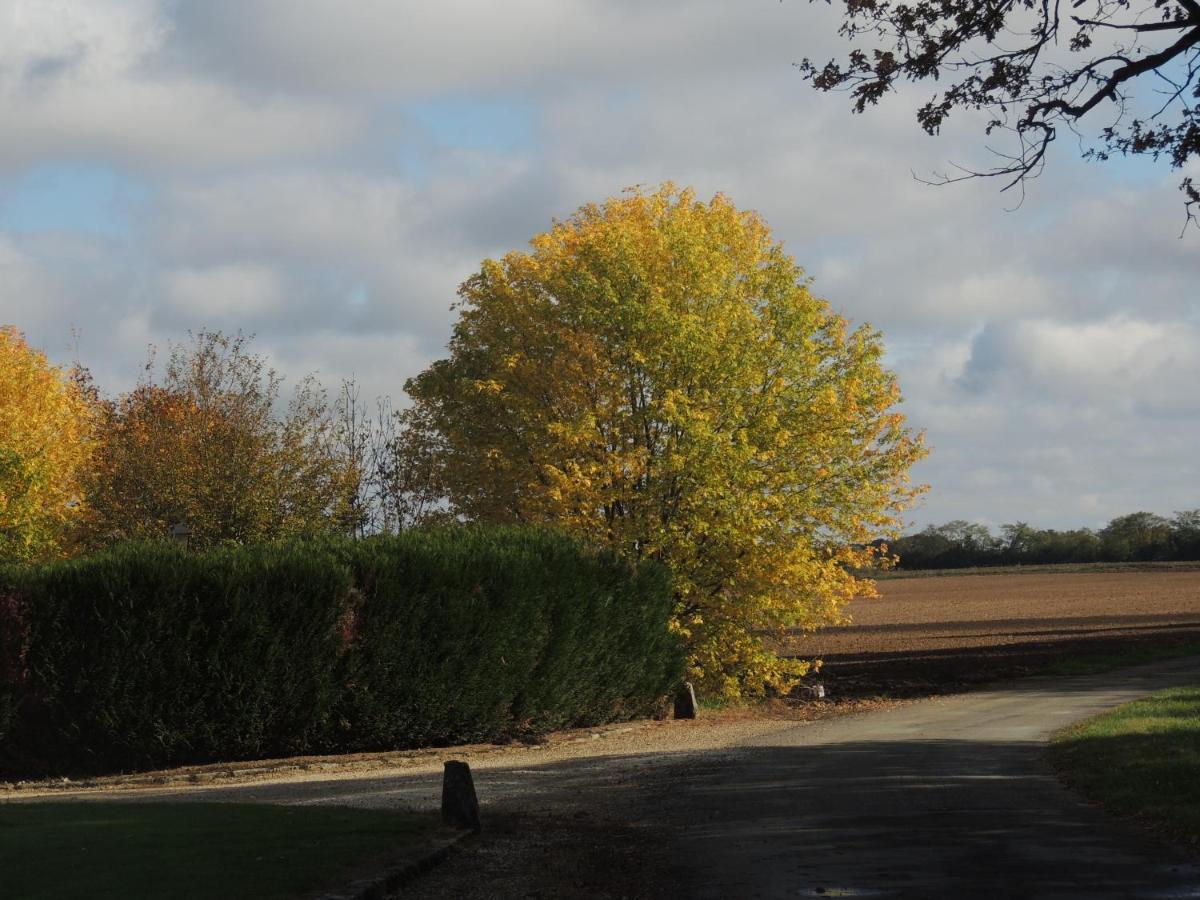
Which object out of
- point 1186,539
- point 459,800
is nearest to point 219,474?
point 459,800

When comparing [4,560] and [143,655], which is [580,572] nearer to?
[143,655]

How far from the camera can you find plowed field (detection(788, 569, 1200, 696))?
36097mm

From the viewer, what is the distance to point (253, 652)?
21.3 metres

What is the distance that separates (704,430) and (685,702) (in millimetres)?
6091

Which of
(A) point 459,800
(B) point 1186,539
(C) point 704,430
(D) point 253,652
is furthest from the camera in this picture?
(B) point 1186,539

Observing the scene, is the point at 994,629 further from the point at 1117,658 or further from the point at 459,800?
the point at 459,800

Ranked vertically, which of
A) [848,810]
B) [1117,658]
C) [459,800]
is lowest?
[1117,658]

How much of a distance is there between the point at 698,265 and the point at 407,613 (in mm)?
11212

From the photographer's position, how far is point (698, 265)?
96.7 ft

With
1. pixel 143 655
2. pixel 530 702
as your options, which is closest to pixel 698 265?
pixel 530 702

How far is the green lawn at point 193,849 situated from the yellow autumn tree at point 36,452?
22042 mm

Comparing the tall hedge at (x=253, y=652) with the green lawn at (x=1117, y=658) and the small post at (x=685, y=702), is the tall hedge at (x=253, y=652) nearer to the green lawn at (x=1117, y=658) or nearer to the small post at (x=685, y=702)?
the small post at (x=685, y=702)

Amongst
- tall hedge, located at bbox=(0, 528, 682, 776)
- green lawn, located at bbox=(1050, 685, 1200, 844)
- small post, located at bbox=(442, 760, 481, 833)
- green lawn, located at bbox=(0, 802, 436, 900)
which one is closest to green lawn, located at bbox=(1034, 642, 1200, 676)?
green lawn, located at bbox=(1050, 685, 1200, 844)

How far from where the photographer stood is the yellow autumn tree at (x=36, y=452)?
115ft
